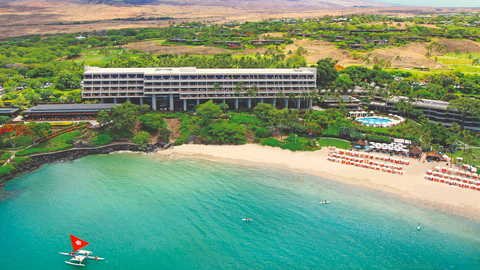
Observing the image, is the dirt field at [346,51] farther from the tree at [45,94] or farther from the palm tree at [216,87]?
the tree at [45,94]

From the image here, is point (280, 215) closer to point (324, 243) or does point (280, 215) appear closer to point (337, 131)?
point (324, 243)

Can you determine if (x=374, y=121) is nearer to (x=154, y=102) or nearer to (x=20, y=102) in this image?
(x=154, y=102)

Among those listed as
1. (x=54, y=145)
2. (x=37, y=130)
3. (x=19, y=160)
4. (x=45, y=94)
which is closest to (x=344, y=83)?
(x=54, y=145)

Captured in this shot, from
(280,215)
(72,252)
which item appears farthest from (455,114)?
(72,252)

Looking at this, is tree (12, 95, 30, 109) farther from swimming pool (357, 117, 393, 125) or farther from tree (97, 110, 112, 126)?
swimming pool (357, 117, 393, 125)

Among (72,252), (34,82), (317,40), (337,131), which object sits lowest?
(72,252)

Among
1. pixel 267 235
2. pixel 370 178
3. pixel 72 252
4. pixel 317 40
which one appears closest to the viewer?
pixel 72 252

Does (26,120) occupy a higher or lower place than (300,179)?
higher

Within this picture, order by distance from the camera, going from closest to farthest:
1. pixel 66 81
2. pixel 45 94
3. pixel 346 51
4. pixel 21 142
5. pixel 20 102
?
pixel 21 142 → pixel 20 102 → pixel 45 94 → pixel 66 81 → pixel 346 51
